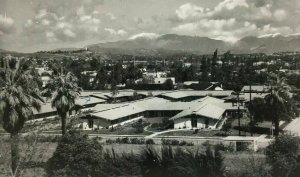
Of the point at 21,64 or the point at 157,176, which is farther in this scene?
the point at 21,64

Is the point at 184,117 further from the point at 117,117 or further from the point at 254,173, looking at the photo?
the point at 254,173

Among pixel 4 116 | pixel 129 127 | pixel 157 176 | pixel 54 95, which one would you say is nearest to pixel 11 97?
pixel 4 116

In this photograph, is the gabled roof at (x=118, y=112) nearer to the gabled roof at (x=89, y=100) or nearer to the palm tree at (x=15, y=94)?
the gabled roof at (x=89, y=100)

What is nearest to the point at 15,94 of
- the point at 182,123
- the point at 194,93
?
the point at 182,123

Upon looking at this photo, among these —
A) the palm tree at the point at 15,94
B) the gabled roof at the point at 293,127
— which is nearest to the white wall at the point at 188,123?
the gabled roof at the point at 293,127

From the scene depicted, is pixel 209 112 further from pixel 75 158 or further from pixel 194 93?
pixel 194 93

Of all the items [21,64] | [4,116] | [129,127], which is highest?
[21,64]

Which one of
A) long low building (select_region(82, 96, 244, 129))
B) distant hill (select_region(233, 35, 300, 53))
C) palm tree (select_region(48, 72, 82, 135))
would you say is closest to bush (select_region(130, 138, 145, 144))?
palm tree (select_region(48, 72, 82, 135))
